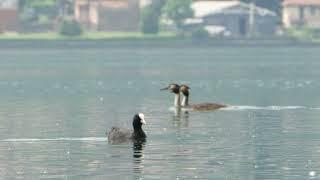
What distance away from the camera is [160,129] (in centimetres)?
6531

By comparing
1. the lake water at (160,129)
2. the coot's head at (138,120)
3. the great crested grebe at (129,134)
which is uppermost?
the coot's head at (138,120)

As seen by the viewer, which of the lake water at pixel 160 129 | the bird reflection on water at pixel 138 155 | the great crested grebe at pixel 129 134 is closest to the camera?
the bird reflection on water at pixel 138 155

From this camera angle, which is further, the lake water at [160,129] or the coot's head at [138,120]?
the coot's head at [138,120]

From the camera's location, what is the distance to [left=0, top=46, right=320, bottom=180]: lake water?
49000 mm

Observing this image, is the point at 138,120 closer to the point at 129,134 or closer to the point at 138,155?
the point at 129,134

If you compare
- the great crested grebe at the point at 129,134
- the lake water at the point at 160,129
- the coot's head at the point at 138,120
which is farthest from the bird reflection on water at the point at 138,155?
the coot's head at the point at 138,120

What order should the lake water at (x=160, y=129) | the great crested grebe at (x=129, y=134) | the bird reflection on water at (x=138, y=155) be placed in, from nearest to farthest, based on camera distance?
the bird reflection on water at (x=138, y=155)
the lake water at (x=160, y=129)
the great crested grebe at (x=129, y=134)

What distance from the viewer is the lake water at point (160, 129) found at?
49.0 meters

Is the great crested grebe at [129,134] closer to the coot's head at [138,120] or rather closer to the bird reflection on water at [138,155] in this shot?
the coot's head at [138,120]

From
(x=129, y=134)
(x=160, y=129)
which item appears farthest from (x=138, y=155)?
(x=160, y=129)

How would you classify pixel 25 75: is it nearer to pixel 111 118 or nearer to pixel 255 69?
pixel 255 69

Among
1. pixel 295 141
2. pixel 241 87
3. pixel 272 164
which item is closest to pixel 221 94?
pixel 241 87

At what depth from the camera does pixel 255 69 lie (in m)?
156

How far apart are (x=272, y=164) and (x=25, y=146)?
37.0 ft
